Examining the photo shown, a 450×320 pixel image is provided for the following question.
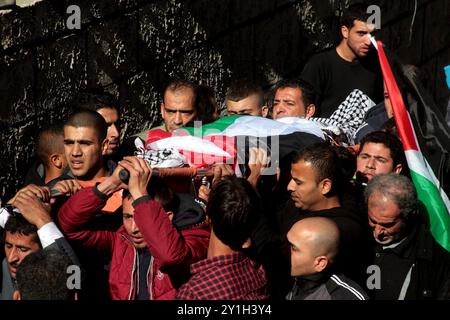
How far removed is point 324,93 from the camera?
8.44 m

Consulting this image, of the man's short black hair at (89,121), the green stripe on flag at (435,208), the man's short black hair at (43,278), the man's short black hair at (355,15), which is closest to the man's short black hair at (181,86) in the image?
the man's short black hair at (89,121)

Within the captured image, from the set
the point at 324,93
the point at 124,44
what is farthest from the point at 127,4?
the point at 324,93

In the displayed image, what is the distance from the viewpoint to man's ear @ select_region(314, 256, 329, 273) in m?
5.60

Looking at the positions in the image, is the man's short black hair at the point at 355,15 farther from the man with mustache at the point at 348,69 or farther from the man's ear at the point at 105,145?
the man's ear at the point at 105,145

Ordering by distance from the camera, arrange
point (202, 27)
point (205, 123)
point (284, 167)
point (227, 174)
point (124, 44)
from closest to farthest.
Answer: point (227, 174), point (284, 167), point (205, 123), point (124, 44), point (202, 27)

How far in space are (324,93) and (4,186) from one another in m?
2.36

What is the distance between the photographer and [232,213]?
5.54m

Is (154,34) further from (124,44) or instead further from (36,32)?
(36,32)

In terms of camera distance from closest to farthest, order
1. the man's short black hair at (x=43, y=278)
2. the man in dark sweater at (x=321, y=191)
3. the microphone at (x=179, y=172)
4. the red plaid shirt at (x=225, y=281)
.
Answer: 1. the man's short black hair at (x=43, y=278)
2. the red plaid shirt at (x=225, y=281)
3. the microphone at (x=179, y=172)
4. the man in dark sweater at (x=321, y=191)

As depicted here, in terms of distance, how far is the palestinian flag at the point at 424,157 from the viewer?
647 cm

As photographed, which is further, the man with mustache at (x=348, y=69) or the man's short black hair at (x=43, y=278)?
the man with mustache at (x=348, y=69)

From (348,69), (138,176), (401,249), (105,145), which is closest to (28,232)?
(138,176)

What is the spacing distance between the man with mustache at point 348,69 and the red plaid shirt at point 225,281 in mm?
2899

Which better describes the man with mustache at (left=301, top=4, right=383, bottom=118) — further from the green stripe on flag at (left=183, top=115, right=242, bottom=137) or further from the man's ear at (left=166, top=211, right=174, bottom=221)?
the man's ear at (left=166, top=211, right=174, bottom=221)
